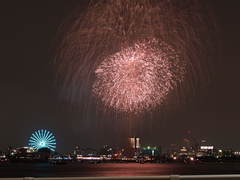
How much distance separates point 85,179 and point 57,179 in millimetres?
→ 422

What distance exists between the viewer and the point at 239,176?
5262 mm

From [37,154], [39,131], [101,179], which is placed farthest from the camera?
[37,154]

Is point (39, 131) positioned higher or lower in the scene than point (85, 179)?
higher

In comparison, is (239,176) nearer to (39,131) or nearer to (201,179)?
(201,179)

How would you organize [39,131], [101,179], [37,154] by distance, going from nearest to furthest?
[101,179], [39,131], [37,154]

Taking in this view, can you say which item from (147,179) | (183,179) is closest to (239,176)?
(183,179)

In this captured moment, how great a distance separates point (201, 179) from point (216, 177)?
0.26 m

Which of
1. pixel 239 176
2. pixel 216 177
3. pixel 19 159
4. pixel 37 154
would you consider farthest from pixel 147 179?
pixel 19 159

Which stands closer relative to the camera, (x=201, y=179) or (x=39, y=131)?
(x=201, y=179)

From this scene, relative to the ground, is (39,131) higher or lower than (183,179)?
higher

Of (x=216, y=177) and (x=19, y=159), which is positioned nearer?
(x=216, y=177)

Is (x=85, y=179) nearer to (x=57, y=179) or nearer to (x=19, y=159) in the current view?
(x=57, y=179)

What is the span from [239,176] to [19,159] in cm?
19727

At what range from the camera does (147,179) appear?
199 inches
